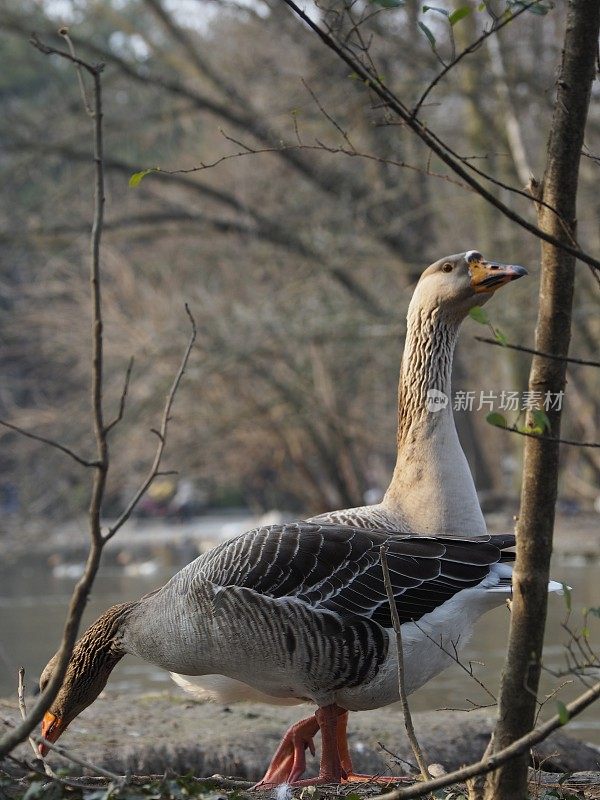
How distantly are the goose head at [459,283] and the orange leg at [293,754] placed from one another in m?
2.00

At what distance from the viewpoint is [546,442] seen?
10.2 feet

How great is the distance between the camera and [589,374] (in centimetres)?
2208

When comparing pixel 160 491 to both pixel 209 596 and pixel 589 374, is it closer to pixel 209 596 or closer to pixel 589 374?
pixel 589 374

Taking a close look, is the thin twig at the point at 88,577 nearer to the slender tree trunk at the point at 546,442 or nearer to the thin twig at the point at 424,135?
the thin twig at the point at 424,135

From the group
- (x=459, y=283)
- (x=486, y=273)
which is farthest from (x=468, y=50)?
(x=459, y=283)

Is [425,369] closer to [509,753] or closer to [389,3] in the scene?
[389,3]

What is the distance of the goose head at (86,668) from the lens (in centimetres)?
501

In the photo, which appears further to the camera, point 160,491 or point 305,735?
point 160,491

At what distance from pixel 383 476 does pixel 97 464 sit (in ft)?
80.1

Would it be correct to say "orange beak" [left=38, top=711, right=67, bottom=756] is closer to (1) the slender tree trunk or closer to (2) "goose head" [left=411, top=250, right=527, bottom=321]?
Result: (1) the slender tree trunk

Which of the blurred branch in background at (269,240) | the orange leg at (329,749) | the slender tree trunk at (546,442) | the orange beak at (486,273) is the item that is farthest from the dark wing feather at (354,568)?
the blurred branch in background at (269,240)

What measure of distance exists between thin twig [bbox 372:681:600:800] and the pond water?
99.9 inches

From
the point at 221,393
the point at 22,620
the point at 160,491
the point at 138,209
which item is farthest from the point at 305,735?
the point at 160,491

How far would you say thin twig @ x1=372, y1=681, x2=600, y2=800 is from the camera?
8.82 ft
